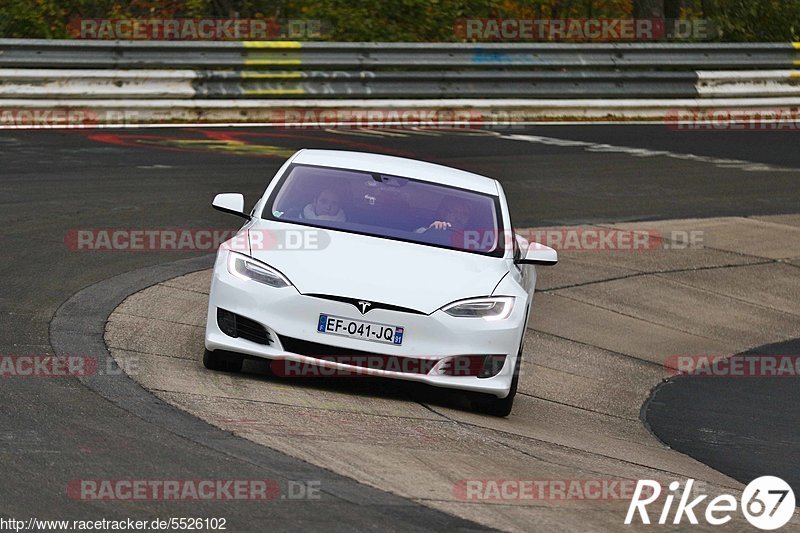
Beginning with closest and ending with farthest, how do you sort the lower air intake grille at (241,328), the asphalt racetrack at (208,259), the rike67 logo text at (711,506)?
the asphalt racetrack at (208,259) < the rike67 logo text at (711,506) < the lower air intake grille at (241,328)

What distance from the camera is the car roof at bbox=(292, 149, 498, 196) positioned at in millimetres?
9781

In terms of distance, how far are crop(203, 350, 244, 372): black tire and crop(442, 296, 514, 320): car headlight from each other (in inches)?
53.6

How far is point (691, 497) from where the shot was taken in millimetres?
7188

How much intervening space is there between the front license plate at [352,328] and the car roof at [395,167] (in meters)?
1.81

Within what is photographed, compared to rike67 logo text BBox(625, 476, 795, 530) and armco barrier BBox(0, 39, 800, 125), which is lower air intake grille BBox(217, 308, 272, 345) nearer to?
rike67 logo text BBox(625, 476, 795, 530)

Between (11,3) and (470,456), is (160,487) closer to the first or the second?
(470,456)

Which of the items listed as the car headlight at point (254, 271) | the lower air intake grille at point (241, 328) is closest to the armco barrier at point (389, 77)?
the car headlight at point (254, 271)

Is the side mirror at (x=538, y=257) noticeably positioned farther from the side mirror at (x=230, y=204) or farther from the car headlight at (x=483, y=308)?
the side mirror at (x=230, y=204)

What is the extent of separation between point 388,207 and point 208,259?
142 inches

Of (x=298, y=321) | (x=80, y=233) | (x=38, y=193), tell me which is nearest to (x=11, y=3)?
(x=38, y=193)

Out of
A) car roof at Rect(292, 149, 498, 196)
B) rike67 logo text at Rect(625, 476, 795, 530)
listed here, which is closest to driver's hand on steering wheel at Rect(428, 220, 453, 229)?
car roof at Rect(292, 149, 498, 196)

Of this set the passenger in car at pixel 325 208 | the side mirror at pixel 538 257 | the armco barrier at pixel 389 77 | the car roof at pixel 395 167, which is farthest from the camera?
the armco barrier at pixel 389 77

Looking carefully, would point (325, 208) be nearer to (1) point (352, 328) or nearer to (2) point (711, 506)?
(1) point (352, 328)

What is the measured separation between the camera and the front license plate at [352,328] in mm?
8219
